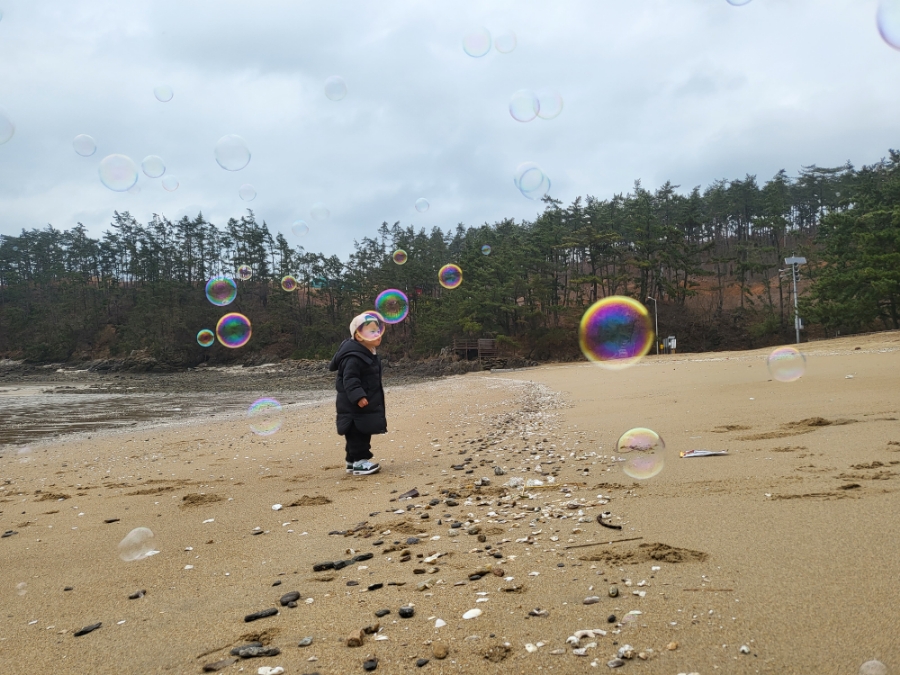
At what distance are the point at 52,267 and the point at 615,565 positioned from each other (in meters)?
116

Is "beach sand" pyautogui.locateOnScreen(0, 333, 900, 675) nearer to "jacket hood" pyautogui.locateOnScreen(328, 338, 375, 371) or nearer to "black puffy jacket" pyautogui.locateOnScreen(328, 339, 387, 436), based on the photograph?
"black puffy jacket" pyautogui.locateOnScreen(328, 339, 387, 436)

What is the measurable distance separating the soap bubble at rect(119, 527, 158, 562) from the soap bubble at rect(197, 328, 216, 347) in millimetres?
74150

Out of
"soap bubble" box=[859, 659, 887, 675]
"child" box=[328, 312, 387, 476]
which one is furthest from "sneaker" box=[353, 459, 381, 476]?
"soap bubble" box=[859, 659, 887, 675]

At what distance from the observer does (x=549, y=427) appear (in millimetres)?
9266

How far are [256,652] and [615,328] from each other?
56123mm

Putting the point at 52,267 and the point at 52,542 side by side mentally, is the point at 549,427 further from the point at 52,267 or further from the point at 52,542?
the point at 52,267

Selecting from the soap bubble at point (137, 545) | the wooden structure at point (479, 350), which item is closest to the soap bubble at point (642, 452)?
the soap bubble at point (137, 545)

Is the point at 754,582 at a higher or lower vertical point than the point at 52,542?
higher

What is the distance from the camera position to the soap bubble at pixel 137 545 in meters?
4.06

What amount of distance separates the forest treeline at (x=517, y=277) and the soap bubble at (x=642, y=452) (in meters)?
31.1

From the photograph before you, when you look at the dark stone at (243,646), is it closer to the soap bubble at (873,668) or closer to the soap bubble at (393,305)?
the soap bubble at (873,668)

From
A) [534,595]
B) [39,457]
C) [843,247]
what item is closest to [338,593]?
[534,595]

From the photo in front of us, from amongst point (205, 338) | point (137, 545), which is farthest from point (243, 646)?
point (205, 338)

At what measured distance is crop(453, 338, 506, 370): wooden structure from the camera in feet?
161
